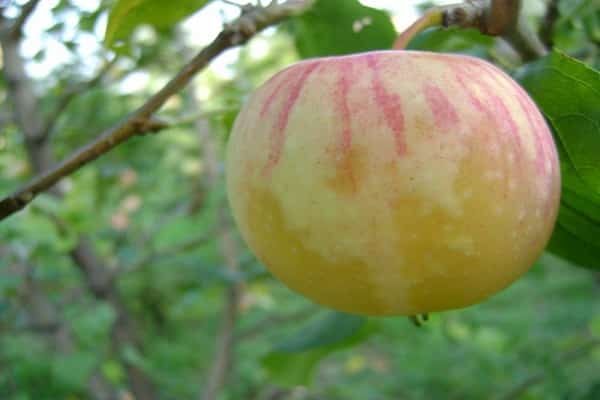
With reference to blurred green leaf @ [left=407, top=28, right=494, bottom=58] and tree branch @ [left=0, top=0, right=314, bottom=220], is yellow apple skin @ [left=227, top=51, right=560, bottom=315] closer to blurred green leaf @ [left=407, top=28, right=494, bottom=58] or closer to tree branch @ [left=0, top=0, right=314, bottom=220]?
tree branch @ [left=0, top=0, right=314, bottom=220]

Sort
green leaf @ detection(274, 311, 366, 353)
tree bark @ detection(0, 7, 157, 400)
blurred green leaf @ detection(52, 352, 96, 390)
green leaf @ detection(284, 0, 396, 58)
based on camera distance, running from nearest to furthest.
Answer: green leaf @ detection(284, 0, 396, 58) → green leaf @ detection(274, 311, 366, 353) → blurred green leaf @ detection(52, 352, 96, 390) → tree bark @ detection(0, 7, 157, 400)

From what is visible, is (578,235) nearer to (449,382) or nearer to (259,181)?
(259,181)

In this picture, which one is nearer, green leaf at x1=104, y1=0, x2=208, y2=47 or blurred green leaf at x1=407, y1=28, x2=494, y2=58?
green leaf at x1=104, y1=0, x2=208, y2=47

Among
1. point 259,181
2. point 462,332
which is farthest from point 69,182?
point 259,181

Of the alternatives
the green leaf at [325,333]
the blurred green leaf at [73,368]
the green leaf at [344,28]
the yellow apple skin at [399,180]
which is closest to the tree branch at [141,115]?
the yellow apple skin at [399,180]

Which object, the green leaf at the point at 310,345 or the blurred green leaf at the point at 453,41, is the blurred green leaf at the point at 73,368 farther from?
the blurred green leaf at the point at 453,41

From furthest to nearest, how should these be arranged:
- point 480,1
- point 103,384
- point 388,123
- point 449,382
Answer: point 449,382, point 103,384, point 480,1, point 388,123

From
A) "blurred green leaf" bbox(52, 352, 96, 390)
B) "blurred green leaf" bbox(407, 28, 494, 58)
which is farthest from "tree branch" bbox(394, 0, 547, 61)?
"blurred green leaf" bbox(52, 352, 96, 390)
